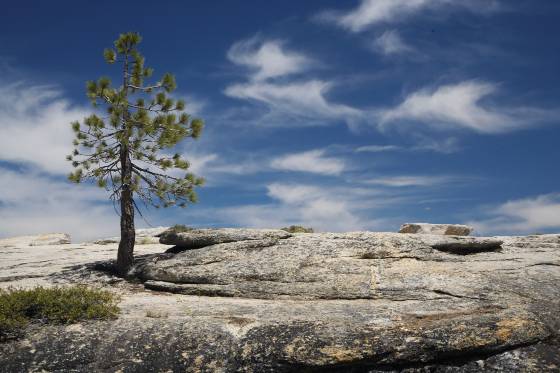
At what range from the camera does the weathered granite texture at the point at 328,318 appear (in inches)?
520

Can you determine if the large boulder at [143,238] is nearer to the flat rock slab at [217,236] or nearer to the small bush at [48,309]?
the flat rock slab at [217,236]

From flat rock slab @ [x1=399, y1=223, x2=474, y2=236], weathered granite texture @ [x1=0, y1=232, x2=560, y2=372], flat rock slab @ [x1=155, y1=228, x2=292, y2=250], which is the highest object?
flat rock slab @ [x1=399, y1=223, x2=474, y2=236]

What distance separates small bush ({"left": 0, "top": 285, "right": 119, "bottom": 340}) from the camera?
1453 centimetres

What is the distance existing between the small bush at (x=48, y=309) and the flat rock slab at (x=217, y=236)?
7518 mm

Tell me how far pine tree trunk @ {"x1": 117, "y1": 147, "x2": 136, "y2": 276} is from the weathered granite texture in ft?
8.68

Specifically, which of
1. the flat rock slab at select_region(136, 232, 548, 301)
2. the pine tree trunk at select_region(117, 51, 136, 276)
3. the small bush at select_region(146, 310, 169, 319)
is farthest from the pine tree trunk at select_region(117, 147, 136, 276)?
the small bush at select_region(146, 310, 169, 319)

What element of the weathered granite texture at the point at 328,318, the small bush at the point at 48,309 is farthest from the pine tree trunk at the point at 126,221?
the small bush at the point at 48,309

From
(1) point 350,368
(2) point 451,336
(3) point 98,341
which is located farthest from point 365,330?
(3) point 98,341

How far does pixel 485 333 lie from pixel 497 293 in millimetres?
3185

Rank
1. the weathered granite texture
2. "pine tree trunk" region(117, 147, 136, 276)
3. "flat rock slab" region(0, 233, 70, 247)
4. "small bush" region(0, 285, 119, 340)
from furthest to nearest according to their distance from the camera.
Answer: "flat rock slab" region(0, 233, 70, 247)
"pine tree trunk" region(117, 147, 136, 276)
"small bush" region(0, 285, 119, 340)
the weathered granite texture

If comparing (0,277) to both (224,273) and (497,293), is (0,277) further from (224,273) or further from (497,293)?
(497,293)

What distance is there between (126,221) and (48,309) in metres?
9.46

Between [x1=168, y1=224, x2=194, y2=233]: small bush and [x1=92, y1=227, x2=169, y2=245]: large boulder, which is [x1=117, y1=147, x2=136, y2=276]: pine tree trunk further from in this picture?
[x1=92, y1=227, x2=169, y2=245]: large boulder

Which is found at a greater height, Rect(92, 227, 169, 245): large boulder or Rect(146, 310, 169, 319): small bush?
Rect(92, 227, 169, 245): large boulder
